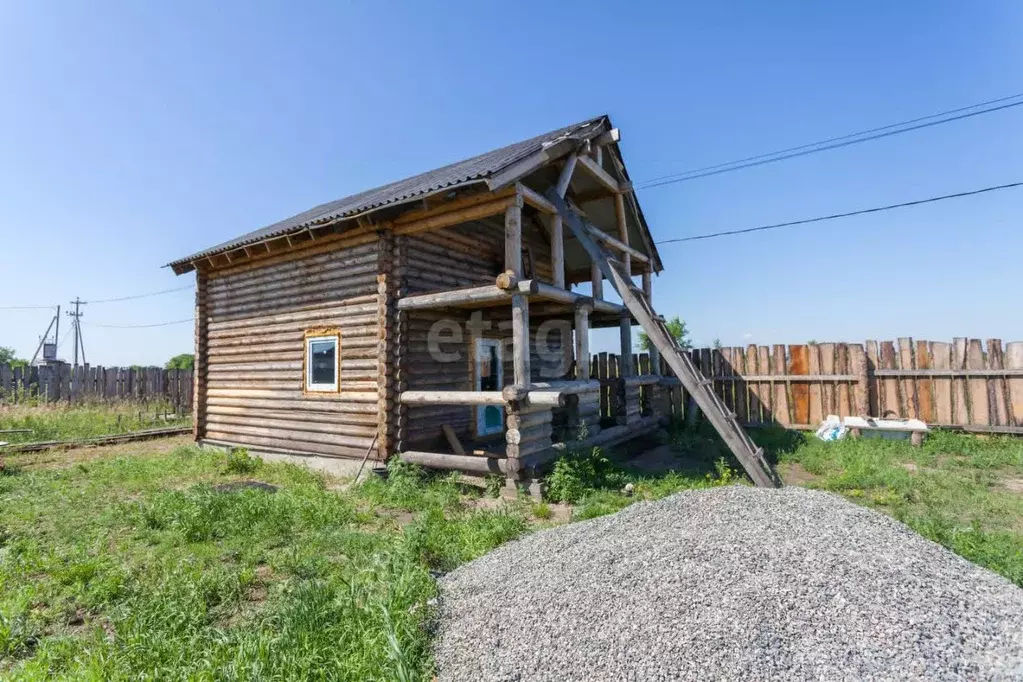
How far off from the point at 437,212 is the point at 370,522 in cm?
516

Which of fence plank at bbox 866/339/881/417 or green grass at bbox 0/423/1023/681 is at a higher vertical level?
fence plank at bbox 866/339/881/417

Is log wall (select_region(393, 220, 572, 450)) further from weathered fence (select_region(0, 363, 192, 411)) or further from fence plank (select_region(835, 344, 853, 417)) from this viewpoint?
weathered fence (select_region(0, 363, 192, 411))

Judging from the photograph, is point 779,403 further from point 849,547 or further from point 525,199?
point 849,547

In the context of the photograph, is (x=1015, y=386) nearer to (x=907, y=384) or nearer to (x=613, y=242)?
(x=907, y=384)

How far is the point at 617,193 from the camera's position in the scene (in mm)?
12031

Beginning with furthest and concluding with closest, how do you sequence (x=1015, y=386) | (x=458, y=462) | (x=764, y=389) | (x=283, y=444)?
(x=764, y=389), (x=283, y=444), (x=1015, y=386), (x=458, y=462)

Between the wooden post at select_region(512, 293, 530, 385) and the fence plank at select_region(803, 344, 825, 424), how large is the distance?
26.5ft

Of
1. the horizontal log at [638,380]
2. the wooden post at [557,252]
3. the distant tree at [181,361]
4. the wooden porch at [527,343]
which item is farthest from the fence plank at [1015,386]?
the distant tree at [181,361]

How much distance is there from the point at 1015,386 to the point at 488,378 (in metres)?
10.7

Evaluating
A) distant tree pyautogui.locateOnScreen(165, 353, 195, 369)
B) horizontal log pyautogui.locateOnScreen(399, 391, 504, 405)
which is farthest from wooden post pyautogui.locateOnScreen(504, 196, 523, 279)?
distant tree pyautogui.locateOnScreen(165, 353, 195, 369)

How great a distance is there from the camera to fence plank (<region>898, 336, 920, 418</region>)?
1119 cm

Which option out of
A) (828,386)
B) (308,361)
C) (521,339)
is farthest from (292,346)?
(828,386)

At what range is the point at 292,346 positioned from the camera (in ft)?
36.1

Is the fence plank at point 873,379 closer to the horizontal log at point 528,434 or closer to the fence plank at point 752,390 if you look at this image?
the fence plank at point 752,390
